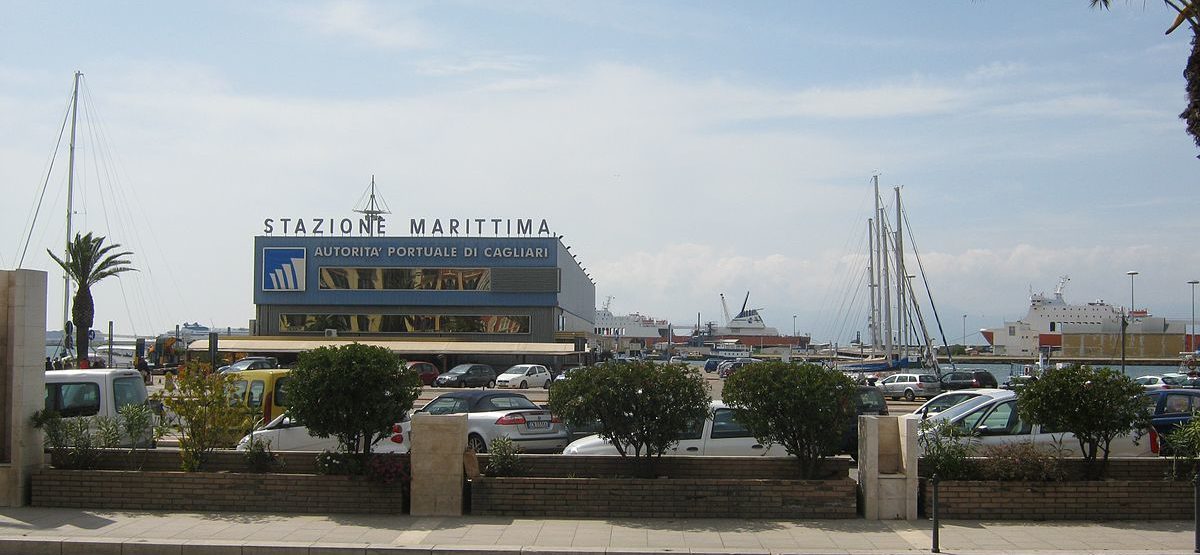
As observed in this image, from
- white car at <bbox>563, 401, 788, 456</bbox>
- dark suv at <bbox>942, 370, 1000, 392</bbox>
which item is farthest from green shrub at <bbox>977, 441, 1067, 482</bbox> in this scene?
dark suv at <bbox>942, 370, 1000, 392</bbox>

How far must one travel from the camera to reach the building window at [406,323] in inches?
2884

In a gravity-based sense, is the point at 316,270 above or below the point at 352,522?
above

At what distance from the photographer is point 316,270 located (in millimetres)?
73000

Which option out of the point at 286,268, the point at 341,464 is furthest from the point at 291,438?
the point at 286,268

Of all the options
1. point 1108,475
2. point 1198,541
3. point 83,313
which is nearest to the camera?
point 1198,541

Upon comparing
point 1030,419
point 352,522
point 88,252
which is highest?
point 88,252

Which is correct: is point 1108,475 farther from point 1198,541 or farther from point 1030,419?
point 1198,541

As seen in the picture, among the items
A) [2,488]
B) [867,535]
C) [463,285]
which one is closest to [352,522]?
[2,488]

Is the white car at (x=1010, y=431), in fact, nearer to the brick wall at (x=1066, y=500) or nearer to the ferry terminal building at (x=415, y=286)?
the brick wall at (x=1066, y=500)

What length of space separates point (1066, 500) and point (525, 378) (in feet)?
129

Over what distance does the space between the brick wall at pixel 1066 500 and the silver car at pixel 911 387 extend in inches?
1367

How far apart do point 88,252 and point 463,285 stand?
27889 mm

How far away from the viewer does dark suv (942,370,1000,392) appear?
51594 millimetres

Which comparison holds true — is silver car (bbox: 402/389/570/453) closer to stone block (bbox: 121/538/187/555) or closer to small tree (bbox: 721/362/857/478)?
small tree (bbox: 721/362/857/478)
